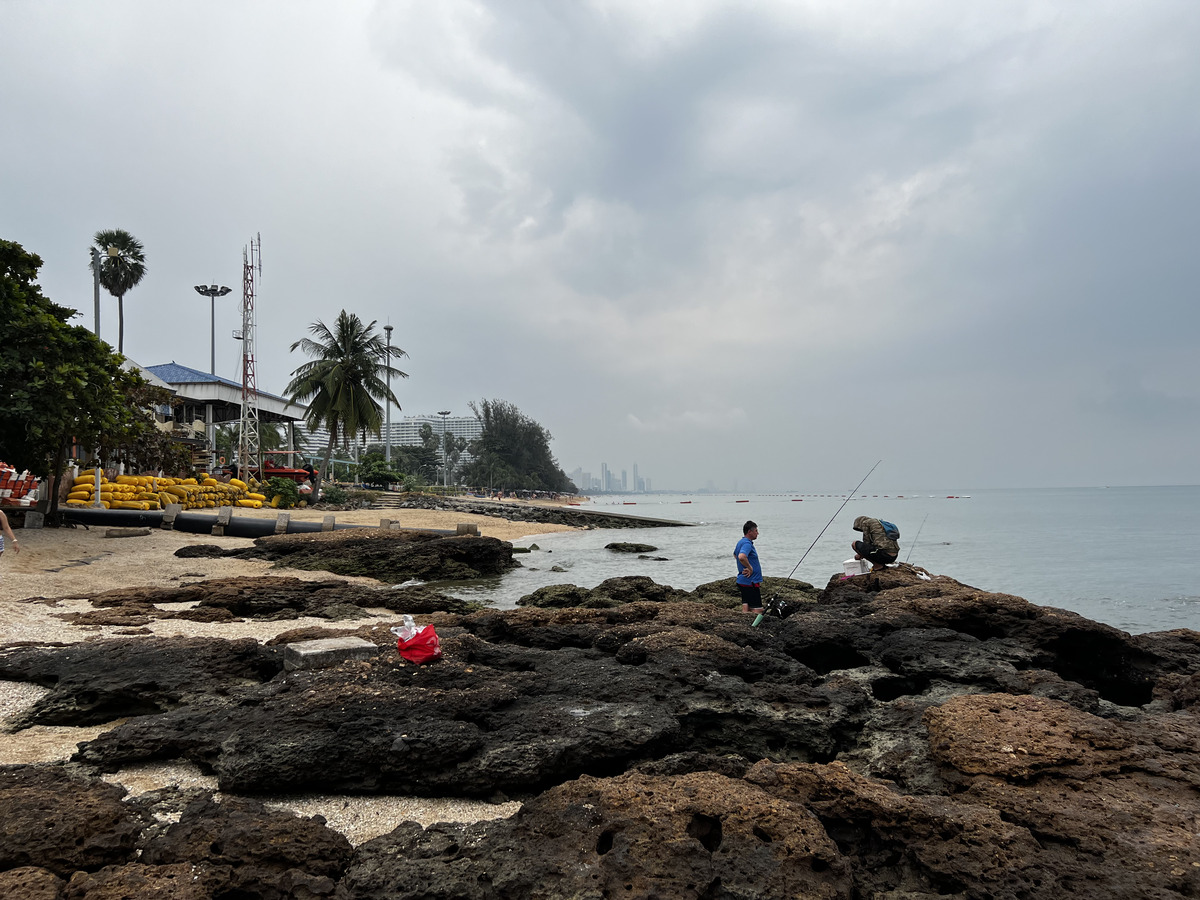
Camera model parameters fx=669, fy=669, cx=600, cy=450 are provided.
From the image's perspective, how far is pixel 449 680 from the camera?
188 inches

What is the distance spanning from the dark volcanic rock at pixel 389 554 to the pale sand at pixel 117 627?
786 mm

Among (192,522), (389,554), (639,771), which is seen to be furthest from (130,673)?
(192,522)

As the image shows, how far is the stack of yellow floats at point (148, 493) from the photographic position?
2033cm

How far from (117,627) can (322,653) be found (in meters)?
3.90

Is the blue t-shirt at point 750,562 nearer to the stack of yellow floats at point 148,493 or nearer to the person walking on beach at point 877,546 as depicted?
the person walking on beach at point 877,546

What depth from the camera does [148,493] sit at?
840 inches

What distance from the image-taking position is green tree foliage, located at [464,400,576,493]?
85562 millimetres

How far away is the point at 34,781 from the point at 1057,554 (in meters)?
31.2

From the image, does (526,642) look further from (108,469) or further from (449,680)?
(108,469)

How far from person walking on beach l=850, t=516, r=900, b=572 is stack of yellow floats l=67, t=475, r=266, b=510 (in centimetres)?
2064

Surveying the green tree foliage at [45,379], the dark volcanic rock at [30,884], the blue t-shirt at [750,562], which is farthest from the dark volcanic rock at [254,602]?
the green tree foliage at [45,379]

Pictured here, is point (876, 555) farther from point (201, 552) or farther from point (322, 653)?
point (201, 552)

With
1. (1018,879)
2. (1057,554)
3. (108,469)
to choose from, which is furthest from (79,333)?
(1057,554)

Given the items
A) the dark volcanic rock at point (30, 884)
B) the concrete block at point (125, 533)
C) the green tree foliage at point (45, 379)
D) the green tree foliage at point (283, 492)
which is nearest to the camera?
the dark volcanic rock at point (30, 884)
